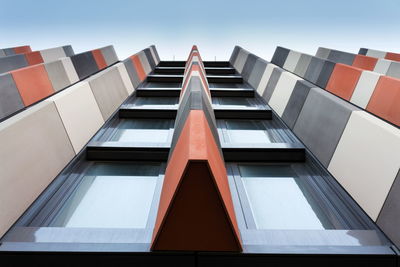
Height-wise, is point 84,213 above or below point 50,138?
below

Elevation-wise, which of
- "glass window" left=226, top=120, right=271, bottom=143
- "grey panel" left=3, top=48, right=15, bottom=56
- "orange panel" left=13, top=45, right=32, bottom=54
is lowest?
"orange panel" left=13, top=45, right=32, bottom=54

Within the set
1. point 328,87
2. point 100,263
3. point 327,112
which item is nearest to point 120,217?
point 100,263

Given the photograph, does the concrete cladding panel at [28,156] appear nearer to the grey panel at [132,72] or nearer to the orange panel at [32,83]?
the orange panel at [32,83]

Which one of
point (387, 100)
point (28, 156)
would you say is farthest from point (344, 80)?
point (28, 156)

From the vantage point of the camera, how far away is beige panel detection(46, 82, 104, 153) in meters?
1.93

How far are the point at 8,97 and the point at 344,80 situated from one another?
389 centimetres

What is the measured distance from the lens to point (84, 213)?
4.80 feet

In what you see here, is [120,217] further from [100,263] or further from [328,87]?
[328,87]

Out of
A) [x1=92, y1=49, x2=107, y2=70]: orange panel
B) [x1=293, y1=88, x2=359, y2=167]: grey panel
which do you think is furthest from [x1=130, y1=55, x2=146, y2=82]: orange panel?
[x1=293, y1=88, x2=359, y2=167]: grey panel

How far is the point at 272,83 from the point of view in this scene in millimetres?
3398

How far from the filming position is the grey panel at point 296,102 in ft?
7.90

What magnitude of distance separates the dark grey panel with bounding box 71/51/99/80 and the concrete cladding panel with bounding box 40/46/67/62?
1810 millimetres

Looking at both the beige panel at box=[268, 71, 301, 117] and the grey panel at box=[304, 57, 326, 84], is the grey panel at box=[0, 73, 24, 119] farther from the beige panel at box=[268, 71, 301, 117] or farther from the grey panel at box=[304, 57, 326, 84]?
the grey panel at box=[304, 57, 326, 84]

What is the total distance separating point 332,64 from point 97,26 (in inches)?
254
